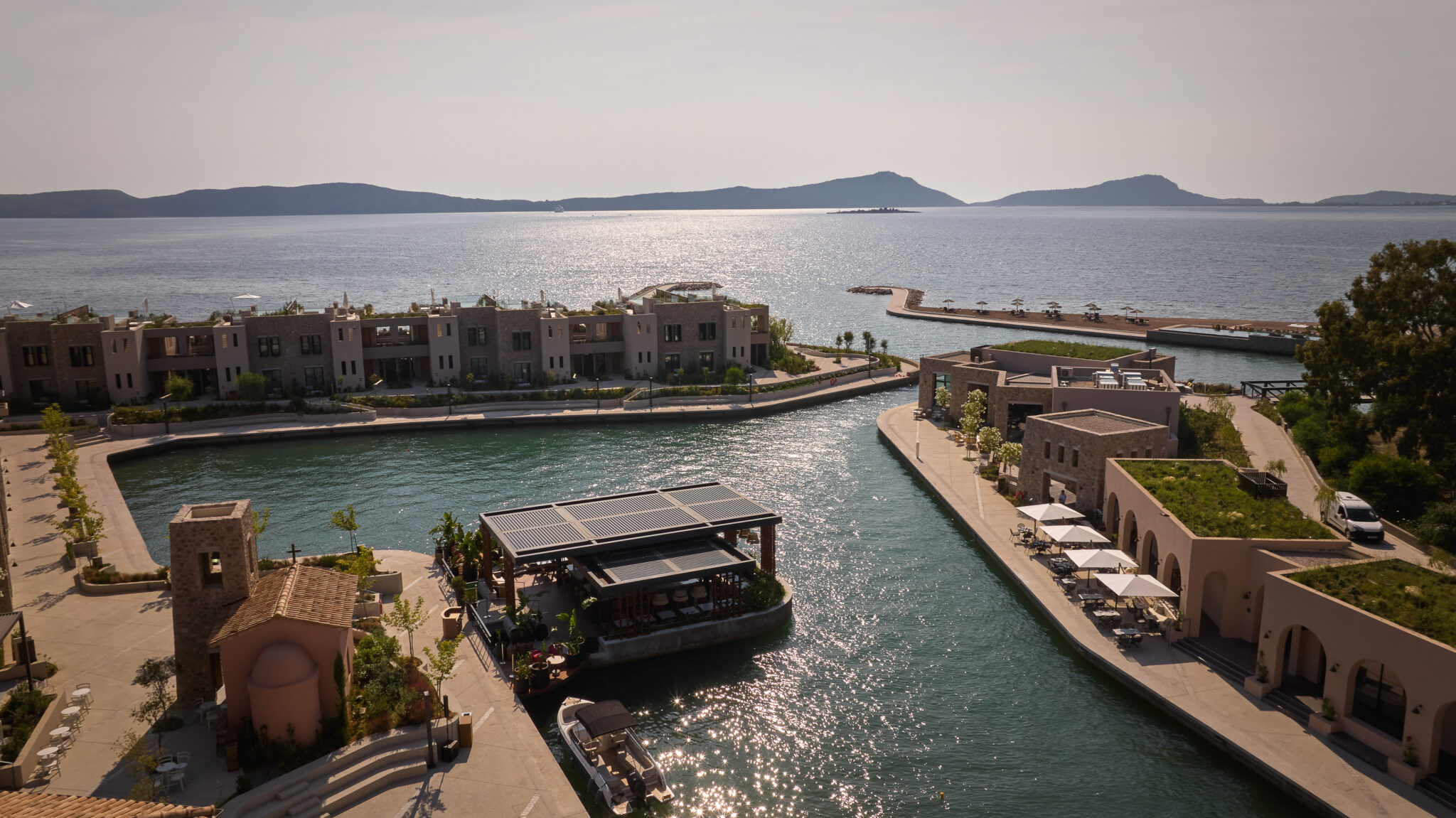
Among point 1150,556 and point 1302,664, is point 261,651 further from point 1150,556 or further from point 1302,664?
point 1150,556

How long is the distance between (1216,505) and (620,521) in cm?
2177

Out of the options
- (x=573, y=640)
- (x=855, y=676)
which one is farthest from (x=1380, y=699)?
(x=573, y=640)

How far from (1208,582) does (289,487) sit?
45.2 metres

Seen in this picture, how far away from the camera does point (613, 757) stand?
23.7 metres

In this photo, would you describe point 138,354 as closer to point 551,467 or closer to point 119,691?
point 551,467

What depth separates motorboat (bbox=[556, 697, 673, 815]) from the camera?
22.6 metres

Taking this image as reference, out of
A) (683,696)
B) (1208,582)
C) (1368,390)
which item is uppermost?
(1368,390)

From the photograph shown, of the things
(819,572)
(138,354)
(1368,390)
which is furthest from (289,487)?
(1368,390)

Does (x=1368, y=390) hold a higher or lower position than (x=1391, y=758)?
higher

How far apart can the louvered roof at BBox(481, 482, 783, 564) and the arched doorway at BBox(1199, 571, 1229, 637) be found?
15027 millimetres

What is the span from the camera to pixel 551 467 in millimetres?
53531

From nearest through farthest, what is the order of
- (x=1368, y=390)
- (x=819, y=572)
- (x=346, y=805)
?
1. (x=346, y=805)
2. (x=819, y=572)
3. (x=1368, y=390)

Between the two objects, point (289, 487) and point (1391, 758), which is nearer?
point (1391, 758)

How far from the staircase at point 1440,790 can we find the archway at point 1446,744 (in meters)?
0.18
